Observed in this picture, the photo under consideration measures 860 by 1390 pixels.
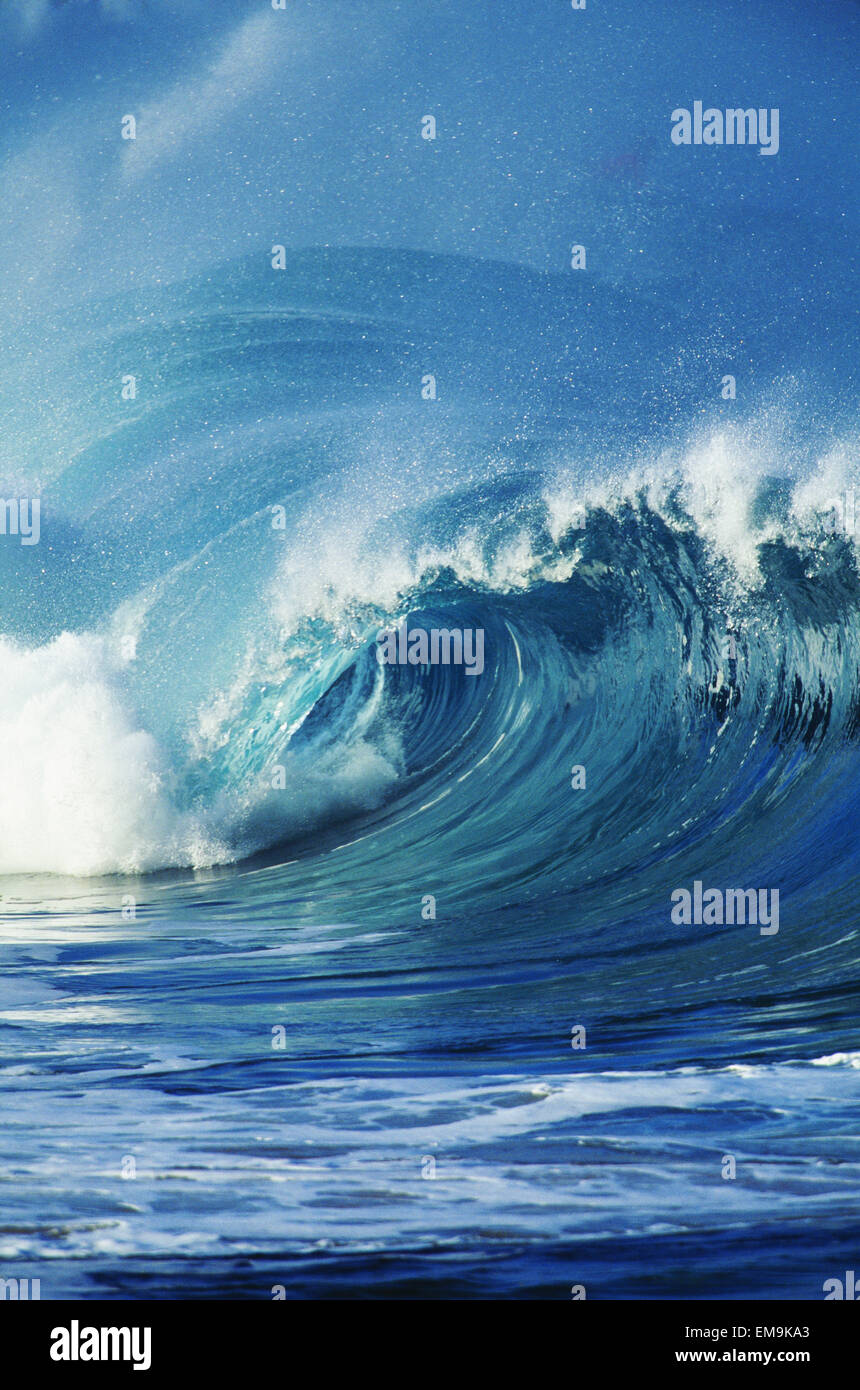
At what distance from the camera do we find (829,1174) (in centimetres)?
309

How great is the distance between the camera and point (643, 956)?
201 inches

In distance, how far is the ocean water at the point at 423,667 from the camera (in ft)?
10.4

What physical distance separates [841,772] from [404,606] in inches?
134

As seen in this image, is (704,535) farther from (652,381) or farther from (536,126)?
(536,126)

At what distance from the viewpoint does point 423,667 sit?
9242 millimetres

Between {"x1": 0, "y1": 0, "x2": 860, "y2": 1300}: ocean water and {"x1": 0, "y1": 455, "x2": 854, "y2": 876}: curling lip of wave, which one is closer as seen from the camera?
{"x1": 0, "y1": 0, "x2": 860, "y2": 1300}: ocean water

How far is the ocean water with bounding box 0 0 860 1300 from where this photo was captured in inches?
124

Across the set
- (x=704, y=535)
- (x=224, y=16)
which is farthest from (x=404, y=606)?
(x=224, y=16)

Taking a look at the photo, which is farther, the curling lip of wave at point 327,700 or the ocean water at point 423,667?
the curling lip of wave at point 327,700

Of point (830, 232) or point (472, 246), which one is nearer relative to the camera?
point (830, 232)

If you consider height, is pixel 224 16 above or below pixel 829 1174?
above
